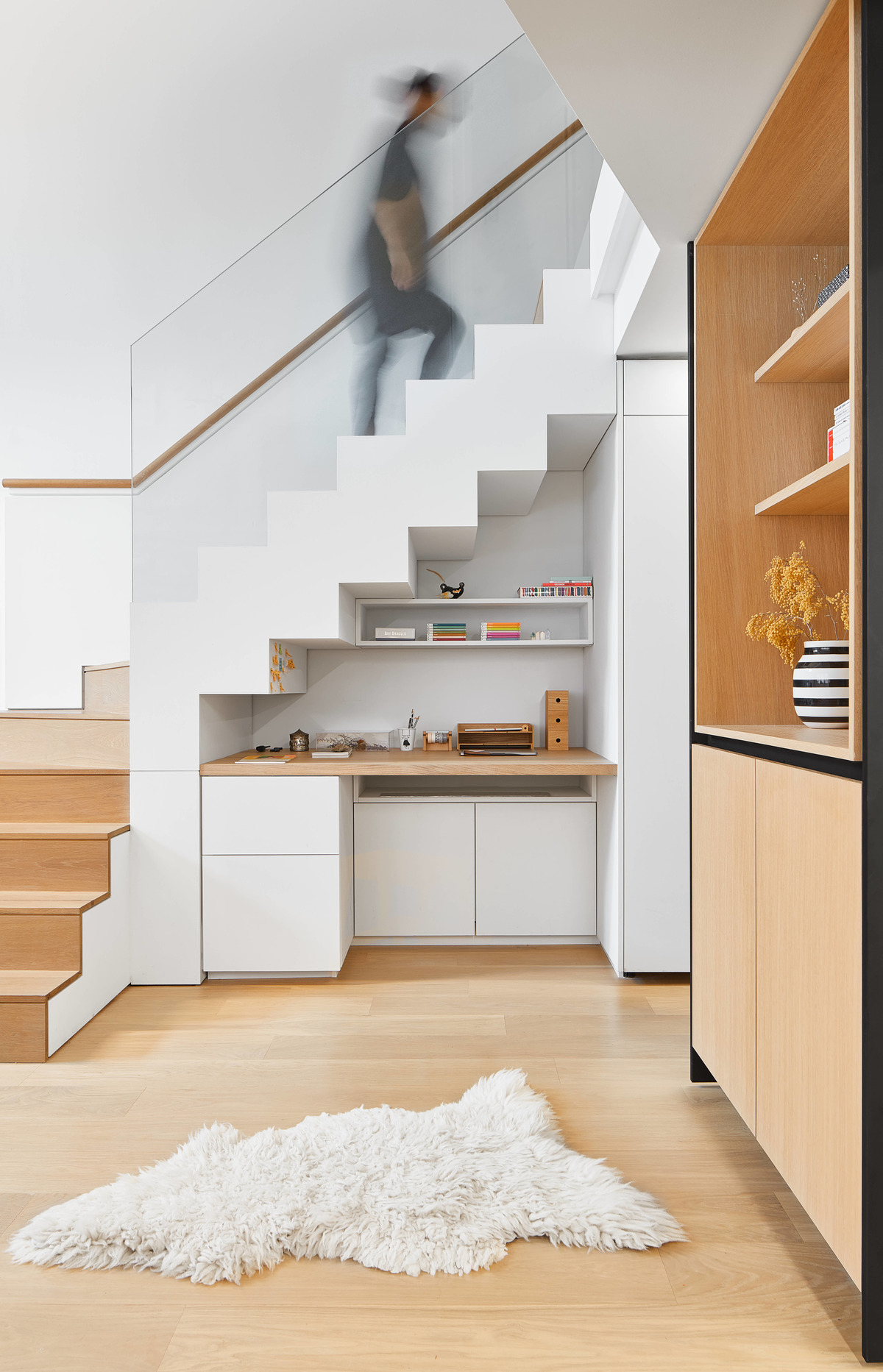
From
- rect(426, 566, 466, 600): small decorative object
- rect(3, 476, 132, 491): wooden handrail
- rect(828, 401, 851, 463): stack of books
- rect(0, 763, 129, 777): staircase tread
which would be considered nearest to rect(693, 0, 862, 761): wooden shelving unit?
rect(828, 401, 851, 463): stack of books

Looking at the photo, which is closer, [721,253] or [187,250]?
[721,253]

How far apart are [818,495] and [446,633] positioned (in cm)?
201

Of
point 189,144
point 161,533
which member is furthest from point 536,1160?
point 189,144

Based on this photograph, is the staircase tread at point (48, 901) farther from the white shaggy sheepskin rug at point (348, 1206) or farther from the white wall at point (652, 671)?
the white wall at point (652, 671)

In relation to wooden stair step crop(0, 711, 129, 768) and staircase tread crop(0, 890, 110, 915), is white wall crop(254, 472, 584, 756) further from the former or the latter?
staircase tread crop(0, 890, 110, 915)

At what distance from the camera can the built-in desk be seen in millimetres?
2963

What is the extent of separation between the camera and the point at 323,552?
3020 millimetres

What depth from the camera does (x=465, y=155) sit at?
2990mm

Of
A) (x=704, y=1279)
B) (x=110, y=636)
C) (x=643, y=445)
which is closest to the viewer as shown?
(x=704, y=1279)

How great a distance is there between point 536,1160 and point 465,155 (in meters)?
3.22

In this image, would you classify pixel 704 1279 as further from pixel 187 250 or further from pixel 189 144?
pixel 189 144

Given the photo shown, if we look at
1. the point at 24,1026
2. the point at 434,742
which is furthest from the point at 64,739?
the point at 434,742

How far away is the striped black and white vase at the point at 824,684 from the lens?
159 cm

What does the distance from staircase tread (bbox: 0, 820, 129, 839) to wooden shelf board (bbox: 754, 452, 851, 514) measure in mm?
2300
